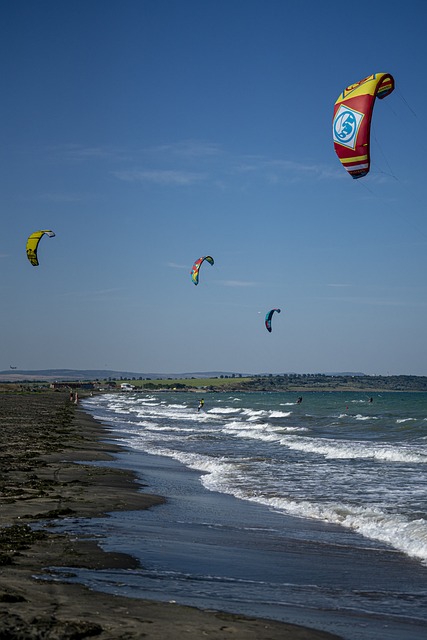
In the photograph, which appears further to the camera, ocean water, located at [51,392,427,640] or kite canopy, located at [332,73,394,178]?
kite canopy, located at [332,73,394,178]

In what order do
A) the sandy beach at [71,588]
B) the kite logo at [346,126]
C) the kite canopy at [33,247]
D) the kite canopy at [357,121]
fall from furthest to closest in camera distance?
the kite canopy at [33,247]
the kite logo at [346,126]
the kite canopy at [357,121]
the sandy beach at [71,588]

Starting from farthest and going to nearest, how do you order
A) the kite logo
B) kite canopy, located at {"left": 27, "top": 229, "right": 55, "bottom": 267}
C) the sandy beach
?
kite canopy, located at {"left": 27, "top": 229, "right": 55, "bottom": 267} < the kite logo < the sandy beach

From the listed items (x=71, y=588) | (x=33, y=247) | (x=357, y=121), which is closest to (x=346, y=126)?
(x=357, y=121)

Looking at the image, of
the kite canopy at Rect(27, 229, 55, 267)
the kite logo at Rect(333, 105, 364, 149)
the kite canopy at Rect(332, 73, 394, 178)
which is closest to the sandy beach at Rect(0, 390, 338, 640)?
the kite canopy at Rect(332, 73, 394, 178)

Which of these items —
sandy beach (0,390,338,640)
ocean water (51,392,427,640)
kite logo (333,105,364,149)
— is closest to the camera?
sandy beach (0,390,338,640)

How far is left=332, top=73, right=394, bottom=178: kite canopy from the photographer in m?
17.6

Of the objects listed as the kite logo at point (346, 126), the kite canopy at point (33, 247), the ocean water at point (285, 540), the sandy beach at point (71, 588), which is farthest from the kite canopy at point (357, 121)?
the kite canopy at point (33, 247)

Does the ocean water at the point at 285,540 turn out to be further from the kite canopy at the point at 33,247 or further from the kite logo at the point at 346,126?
the kite canopy at the point at 33,247

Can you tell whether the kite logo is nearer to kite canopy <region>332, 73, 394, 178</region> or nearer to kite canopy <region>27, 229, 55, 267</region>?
kite canopy <region>332, 73, 394, 178</region>

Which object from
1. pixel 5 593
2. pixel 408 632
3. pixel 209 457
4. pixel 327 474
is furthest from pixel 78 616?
pixel 209 457

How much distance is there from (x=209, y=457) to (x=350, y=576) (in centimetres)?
1520

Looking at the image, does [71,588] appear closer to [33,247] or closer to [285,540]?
[285,540]

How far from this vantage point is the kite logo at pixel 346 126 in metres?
17.9

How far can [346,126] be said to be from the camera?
18.2m
